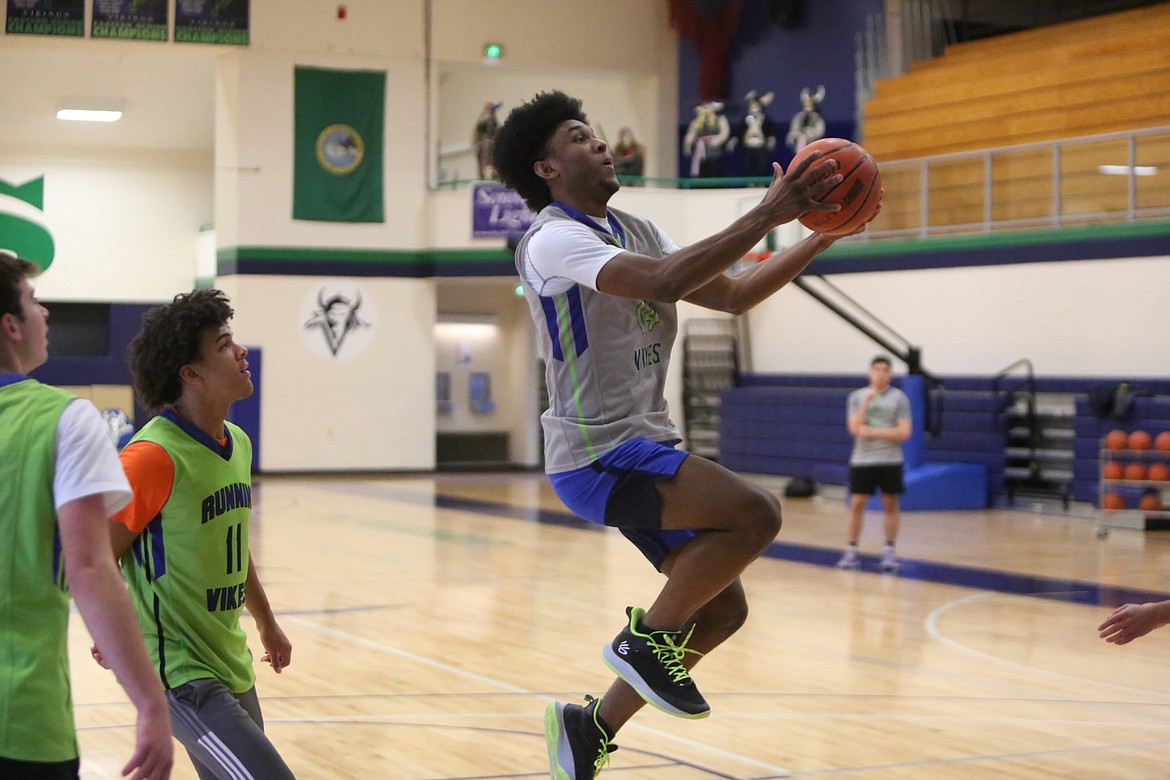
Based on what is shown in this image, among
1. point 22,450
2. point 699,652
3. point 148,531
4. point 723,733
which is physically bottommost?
point 723,733

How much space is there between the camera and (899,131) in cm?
1823

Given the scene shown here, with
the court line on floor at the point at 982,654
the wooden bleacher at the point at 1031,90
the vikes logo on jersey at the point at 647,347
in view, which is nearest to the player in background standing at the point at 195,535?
the vikes logo on jersey at the point at 647,347

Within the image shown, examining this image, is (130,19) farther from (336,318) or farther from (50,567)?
(50,567)

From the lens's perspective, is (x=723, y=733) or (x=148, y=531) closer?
(x=148, y=531)

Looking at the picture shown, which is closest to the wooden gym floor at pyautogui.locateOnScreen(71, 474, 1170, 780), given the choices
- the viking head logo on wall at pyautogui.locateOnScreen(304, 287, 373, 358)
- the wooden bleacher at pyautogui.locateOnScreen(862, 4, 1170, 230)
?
the wooden bleacher at pyautogui.locateOnScreen(862, 4, 1170, 230)

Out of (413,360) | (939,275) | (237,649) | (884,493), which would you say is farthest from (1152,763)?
(413,360)

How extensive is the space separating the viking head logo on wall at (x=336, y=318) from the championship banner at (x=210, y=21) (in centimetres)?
365

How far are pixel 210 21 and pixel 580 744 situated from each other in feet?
57.4

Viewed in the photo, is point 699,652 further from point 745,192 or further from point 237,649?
point 745,192

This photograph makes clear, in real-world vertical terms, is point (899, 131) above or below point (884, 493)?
above

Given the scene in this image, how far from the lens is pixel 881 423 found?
11.2 m

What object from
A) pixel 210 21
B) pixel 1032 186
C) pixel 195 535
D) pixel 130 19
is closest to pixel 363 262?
pixel 210 21

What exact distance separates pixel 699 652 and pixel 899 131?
15.4m

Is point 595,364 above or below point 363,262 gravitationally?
below
